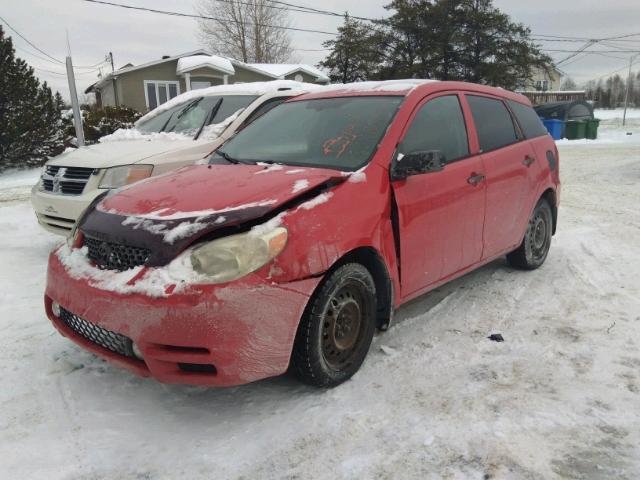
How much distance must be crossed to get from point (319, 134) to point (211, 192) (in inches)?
41.7

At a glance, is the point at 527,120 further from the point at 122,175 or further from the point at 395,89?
the point at 122,175

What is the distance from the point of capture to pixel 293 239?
2.55 metres

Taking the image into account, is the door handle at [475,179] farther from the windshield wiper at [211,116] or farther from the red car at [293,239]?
the windshield wiper at [211,116]

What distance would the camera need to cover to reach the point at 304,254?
8.43 ft

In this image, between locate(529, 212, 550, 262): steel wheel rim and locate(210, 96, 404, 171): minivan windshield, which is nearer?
locate(210, 96, 404, 171): minivan windshield

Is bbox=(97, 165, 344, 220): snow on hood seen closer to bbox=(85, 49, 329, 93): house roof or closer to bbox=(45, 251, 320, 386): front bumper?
bbox=(45, 251, 320, 386): front bumper

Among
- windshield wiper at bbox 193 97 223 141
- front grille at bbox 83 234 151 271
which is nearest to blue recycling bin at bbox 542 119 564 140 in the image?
windshield wiper at bbox 193 97 223 141

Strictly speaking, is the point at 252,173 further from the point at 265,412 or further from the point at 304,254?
the point at 265,412

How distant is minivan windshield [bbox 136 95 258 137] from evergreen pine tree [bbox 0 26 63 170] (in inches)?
365

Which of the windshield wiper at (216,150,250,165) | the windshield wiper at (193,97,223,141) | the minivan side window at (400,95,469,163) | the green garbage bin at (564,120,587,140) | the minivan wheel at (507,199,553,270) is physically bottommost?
the minivan wheel at (507,199,553,270)

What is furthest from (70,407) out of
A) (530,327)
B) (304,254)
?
(530,327)

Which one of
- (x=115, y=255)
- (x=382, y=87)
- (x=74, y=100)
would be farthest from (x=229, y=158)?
(x=74, y=100)

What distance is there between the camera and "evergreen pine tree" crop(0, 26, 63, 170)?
13898 mm

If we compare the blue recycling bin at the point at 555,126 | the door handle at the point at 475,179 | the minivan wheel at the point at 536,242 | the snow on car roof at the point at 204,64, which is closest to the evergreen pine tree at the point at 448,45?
the blue recycling bin at the point at 555,126
